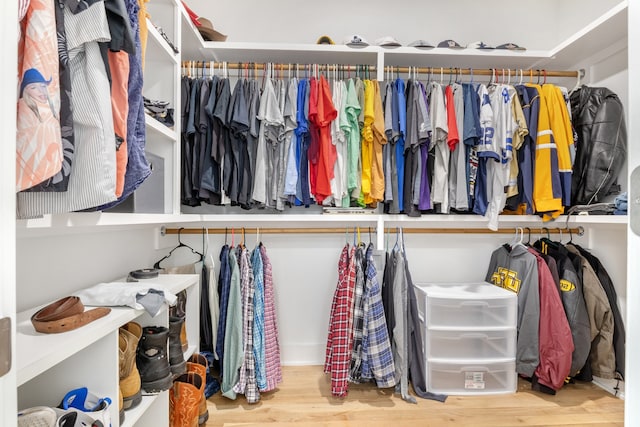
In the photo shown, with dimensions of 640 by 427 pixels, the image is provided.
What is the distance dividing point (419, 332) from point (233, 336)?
101 centimetres

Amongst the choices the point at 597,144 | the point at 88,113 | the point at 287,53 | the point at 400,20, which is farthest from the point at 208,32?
the point at 597,144

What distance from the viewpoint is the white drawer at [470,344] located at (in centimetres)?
183

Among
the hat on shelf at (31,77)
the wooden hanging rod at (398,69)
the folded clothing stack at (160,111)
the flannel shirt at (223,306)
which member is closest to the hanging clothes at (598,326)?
the wooden hanging rod at (398,69)

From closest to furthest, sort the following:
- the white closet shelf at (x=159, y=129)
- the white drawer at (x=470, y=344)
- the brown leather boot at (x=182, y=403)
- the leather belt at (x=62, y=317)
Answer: the leather belt at (x=62, y=317), the white closet shelf at (x=159, y=129), the brown leather boot at (x=182, y=403), the white drawer at (x=470, y=344)

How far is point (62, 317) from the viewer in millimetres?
854

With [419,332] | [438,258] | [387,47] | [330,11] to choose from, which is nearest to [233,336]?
[419,332]

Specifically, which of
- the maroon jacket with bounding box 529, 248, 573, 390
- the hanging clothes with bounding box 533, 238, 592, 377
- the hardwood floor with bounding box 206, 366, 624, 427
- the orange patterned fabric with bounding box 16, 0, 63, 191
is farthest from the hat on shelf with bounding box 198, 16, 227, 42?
the hanging clothes with bounding box 533, 238, 592, 377

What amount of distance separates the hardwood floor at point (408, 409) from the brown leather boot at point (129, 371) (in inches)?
26.1

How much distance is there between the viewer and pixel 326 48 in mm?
1900

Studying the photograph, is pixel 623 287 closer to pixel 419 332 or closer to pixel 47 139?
pixel 419 332

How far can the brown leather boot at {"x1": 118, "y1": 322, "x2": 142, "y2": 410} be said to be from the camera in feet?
3.39

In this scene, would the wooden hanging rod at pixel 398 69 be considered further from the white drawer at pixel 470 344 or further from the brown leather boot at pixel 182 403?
the brown leather boot at pixel 182 403

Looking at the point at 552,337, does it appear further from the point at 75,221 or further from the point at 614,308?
the point at 75,221

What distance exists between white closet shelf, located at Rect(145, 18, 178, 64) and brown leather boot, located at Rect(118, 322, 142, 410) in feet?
3.57
